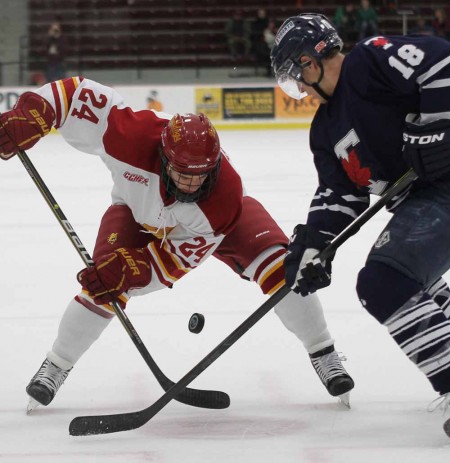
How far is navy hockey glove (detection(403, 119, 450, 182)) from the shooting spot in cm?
214

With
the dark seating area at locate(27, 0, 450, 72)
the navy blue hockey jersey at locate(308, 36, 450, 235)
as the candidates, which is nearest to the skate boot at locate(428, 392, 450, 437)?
the navy blue hockey jersey at locate(308, 36, 450, 235)

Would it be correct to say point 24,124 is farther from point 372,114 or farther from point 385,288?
point 385,288

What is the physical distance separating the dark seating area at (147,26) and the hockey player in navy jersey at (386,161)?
34.0 ft

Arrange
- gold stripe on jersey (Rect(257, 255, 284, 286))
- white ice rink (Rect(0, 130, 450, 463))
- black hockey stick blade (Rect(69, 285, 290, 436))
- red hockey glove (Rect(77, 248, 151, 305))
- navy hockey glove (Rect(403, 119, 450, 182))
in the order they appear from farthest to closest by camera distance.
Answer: gold stripe on jersey (Rect(257, 255, 284, 286)) → red hockey glove (Rect(77, 248, 151, 305)) → black hockey stick blade (Rect(69, 285, 290, 436)) → white ice rink (Rect(0, 130, 450, 463)) → navy hockey glove (Rect(403, 119, 450, 182))

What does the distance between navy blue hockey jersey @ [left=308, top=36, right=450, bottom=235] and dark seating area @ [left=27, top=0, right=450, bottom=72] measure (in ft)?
33.9

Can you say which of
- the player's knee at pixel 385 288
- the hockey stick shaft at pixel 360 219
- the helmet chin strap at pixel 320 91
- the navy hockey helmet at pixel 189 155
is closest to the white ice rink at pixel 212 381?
the player's knee at pixel 385 288

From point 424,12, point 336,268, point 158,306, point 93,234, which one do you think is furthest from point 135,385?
point 424,12

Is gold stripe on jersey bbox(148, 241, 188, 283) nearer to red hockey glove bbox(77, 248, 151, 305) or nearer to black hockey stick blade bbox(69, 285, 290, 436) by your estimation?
red hockey glove bbox(77, 248, 151, 305)

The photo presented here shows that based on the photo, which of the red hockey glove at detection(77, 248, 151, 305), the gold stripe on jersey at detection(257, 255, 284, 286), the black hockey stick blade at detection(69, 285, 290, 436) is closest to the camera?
the black hockey stick blade at detection(69, 285, 290, 436)

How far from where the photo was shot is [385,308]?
218 cm

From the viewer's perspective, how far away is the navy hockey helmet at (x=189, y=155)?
7.89 feet

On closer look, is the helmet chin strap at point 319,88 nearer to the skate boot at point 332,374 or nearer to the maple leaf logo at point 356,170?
the maple leaf logo at point 356,170

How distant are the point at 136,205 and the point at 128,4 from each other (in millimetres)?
10948

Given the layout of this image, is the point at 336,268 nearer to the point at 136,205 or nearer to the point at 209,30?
the point at 136,205
